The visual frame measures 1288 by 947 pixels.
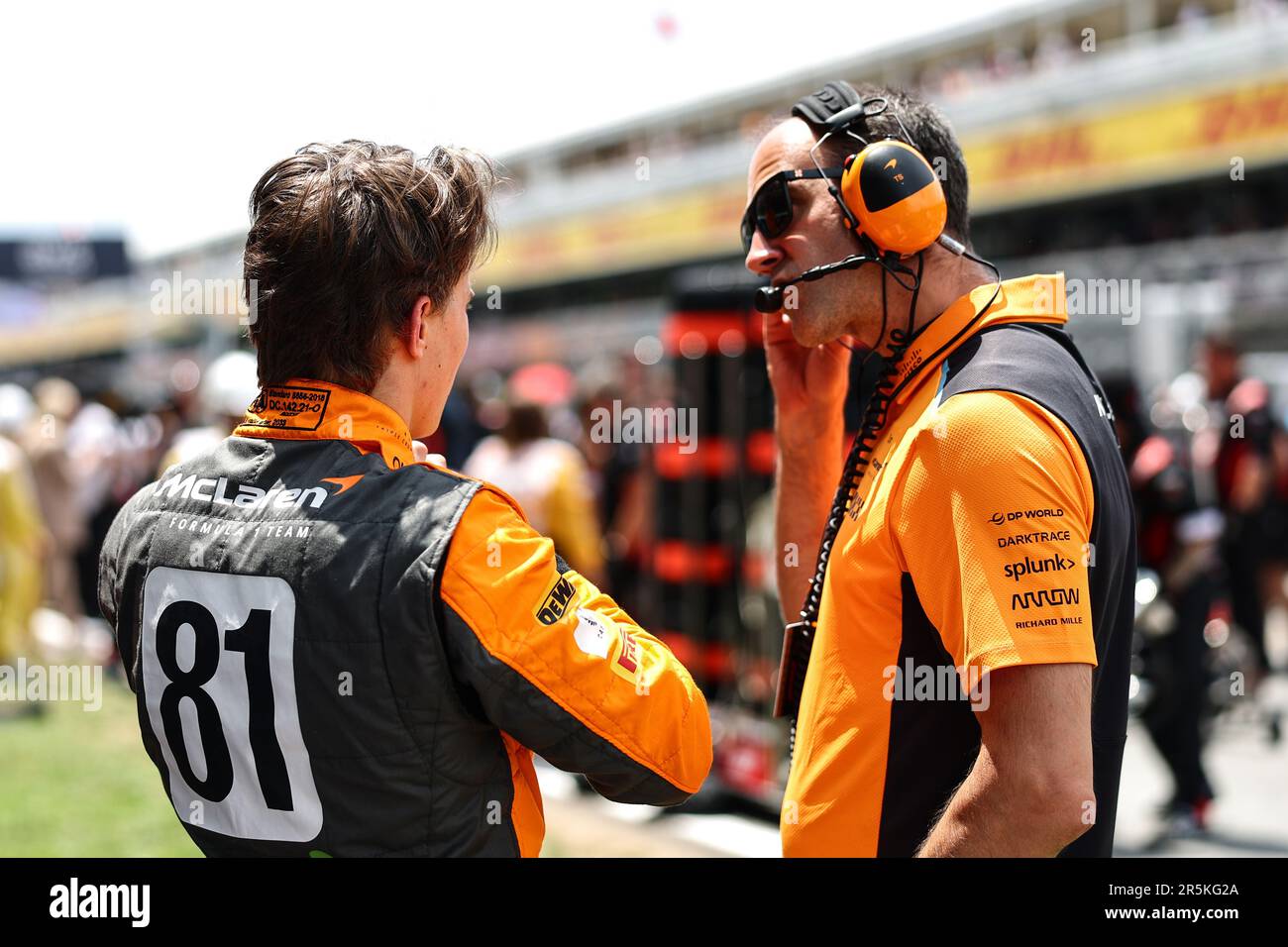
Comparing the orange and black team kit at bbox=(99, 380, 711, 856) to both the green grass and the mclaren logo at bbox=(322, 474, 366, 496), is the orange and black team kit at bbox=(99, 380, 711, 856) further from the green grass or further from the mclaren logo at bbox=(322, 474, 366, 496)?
the green grass

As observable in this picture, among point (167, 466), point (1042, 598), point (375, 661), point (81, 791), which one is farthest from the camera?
point (167, 466)

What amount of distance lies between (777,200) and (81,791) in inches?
224

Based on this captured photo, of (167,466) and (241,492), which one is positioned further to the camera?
A: (167,466)

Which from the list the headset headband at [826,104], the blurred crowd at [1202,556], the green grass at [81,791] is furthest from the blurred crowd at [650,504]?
the headset headband at [826,104]

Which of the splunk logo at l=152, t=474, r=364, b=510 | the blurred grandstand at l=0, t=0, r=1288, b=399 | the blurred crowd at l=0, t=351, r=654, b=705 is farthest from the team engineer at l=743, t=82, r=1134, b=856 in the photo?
the blurred crowd at l=0, t=351, r=654, b=705

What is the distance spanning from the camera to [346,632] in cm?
159

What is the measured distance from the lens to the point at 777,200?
2232 millimetres

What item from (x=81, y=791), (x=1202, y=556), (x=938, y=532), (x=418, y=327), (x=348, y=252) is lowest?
(x=81, y=791)

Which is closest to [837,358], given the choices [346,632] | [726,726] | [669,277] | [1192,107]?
[346,632]

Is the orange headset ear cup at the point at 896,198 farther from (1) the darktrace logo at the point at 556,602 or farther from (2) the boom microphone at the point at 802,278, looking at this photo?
(1) the darktrace logo at the point at 556,602

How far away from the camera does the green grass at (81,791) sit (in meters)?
5.49

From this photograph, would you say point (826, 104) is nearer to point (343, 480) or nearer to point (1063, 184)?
point (343, 480)

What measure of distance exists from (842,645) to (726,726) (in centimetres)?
445

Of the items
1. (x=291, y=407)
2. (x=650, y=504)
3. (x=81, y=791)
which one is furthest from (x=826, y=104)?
(x=81, y=791)
